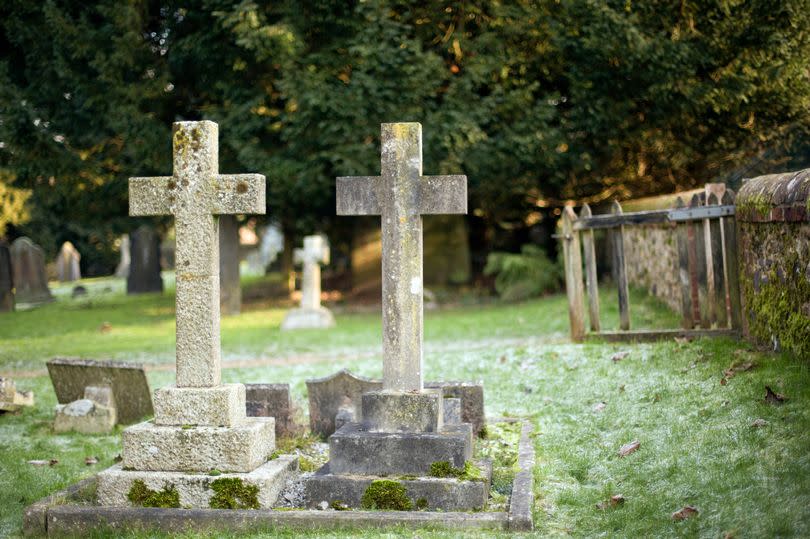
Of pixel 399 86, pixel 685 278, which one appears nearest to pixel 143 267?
pixel 399 86

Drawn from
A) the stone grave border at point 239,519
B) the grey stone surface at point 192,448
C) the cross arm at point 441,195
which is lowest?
the stone grave border at point 239,519

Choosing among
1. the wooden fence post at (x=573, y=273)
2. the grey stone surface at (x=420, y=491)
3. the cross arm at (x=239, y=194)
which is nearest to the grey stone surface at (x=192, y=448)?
the grey stone surface at (x=420, y=491)

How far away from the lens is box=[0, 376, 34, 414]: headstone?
1074 centimetres

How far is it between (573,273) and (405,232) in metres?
6.09

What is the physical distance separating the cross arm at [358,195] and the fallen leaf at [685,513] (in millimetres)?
3225

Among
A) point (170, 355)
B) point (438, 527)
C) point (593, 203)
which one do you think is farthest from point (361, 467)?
point (593, 203)

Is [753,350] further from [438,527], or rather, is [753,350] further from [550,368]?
[438,527]

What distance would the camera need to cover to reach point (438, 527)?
6250 millimetres

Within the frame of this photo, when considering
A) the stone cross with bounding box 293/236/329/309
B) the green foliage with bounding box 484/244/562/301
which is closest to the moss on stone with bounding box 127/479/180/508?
the stone cross with bounding box 293/236/329/309

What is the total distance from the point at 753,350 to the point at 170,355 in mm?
10007

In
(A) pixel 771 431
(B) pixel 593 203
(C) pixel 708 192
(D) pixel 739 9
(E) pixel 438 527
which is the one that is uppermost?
(D) pixel 739 9

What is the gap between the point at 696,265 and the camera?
11.5 meters

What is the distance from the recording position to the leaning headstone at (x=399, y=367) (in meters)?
6.96

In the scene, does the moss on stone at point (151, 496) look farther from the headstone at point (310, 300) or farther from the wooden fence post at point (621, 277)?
the headstone at point (310, 300)
